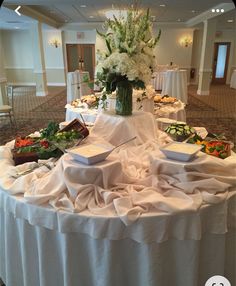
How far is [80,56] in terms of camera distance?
11445 mm

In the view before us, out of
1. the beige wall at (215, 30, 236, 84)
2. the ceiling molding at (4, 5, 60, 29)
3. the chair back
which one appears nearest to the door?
the beige wall at (215, 30, 236, 84)

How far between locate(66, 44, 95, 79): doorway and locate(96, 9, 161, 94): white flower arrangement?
10239 mm

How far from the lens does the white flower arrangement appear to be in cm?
143

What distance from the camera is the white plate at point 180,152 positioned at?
3.82 feet

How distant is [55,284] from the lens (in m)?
1.18

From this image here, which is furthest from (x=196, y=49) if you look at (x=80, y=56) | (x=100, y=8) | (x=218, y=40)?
(x=100, y=8)

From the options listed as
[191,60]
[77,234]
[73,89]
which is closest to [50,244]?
[77,234]

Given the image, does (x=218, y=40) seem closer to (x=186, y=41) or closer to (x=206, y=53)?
(x=186, y=41)

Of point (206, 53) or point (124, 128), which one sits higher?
point (206, 53)

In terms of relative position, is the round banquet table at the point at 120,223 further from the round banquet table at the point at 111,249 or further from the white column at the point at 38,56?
the white column at the point at 38,56

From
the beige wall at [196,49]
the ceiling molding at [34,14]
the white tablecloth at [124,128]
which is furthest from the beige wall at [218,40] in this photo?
the white tablecloth at [124,128]

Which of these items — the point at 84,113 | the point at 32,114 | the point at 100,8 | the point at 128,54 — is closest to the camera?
the point at 128,54

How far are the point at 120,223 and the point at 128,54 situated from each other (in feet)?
3.05

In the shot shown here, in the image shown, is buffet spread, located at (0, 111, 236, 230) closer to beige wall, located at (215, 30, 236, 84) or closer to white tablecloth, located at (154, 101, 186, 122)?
white tablecloth, located at (154, 101, 186, 122)
